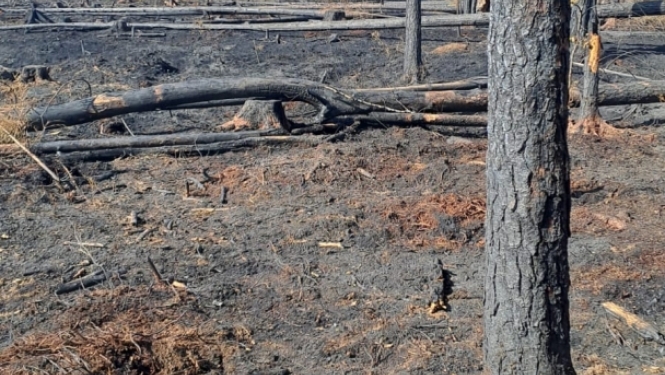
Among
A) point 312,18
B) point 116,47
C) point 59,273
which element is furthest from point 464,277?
point 312,18

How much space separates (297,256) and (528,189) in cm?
316

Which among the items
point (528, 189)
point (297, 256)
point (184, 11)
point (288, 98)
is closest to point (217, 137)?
point (288, 98)

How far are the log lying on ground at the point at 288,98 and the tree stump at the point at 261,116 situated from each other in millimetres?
115

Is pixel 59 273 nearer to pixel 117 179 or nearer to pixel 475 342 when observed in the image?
pixel 117 179

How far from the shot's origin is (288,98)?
34.0 feet

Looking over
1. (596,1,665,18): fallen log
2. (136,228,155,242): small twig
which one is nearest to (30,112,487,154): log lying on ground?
(136,228,155,242): small twig

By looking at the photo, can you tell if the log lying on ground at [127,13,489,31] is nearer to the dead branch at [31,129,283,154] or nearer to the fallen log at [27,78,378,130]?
the fallen log at [27,78,378,130]

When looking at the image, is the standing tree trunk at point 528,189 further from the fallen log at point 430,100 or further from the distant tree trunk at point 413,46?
the distant tree trunk at point 413,46

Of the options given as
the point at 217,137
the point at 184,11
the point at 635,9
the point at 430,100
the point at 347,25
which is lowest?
the point at 217,137

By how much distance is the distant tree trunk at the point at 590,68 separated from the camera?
10086 millimetres

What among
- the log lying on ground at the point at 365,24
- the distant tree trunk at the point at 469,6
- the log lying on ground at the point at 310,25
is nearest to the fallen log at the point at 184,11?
the log lying on ground at the point at 310,25

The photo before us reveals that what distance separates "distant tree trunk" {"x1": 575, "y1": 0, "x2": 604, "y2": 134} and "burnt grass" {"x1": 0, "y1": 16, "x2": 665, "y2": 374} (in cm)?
34

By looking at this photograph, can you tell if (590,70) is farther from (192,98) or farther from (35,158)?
(35,158)

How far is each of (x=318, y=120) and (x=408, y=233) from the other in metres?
3.48
